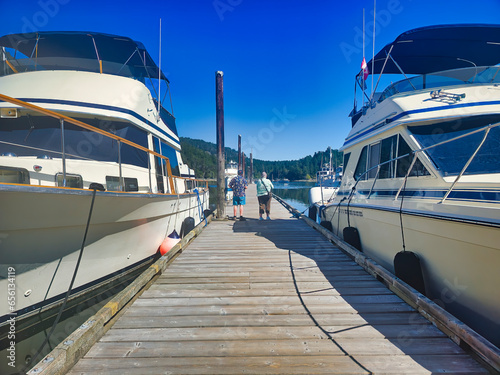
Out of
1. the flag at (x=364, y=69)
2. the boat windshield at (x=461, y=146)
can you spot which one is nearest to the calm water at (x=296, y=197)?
the flag at (x=364, y=69)

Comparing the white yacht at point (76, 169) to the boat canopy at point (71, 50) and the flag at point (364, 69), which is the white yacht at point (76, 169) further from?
the flag at point (364, 69)

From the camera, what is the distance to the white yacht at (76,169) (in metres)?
2.80

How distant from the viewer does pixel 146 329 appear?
92.7 inches

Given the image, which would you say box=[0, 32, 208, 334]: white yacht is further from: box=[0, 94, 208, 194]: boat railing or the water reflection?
the water reflection

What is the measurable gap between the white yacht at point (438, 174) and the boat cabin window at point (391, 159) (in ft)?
0.07

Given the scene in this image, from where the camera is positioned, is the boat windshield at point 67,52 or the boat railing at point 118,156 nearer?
the boat railing at point 118,156

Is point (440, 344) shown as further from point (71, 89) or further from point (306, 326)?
point (71, 89)

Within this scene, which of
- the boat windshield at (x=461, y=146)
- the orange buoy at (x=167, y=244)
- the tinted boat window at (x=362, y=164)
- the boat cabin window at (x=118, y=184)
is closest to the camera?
the boat windshield at (x=461, y=146)

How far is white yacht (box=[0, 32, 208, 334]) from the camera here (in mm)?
2799

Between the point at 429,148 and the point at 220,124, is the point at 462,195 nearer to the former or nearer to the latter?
the point at 429,148

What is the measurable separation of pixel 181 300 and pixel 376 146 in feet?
15.9

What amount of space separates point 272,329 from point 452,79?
578 cm

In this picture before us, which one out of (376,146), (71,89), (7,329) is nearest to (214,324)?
(7,329)

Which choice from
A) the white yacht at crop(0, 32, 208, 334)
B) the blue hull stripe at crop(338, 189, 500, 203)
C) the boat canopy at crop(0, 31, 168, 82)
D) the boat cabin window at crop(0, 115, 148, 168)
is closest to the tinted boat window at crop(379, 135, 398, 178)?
the blue hull stripe at crop(338, 189, 500, 203)
